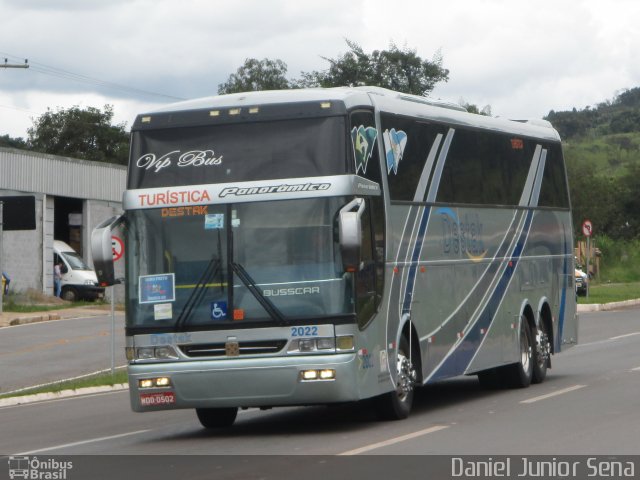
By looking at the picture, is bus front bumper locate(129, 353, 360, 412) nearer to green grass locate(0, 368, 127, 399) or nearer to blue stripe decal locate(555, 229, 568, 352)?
blue stripe decal locate(555, 229, 568, 352)

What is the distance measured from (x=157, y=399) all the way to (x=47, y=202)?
3763 centimetres

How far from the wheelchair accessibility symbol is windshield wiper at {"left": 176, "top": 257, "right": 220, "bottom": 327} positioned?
0.17 metres

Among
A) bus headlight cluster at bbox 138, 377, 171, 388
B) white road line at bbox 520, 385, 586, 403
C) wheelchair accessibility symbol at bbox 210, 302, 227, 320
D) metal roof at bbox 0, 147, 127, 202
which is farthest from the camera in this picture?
metal roof at bbox 0, 147, 127, 202

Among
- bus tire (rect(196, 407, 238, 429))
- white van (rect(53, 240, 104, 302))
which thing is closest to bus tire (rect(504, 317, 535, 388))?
bus tire (rect(196, 407, 238, 429))

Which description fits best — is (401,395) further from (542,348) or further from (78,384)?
(78,384)

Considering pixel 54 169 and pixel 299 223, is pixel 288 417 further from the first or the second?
pixel 54 169

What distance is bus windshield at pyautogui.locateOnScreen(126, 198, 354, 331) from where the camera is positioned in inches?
525

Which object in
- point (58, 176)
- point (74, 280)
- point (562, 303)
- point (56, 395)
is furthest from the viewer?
point (58, 176)

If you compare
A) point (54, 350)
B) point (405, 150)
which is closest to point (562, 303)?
point (405, 150)

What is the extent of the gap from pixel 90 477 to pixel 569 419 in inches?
216

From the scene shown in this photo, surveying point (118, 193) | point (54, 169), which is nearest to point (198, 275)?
point (54, 169)

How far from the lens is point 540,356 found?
1972 cm

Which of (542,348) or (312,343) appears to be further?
(542,348)

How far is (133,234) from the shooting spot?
1388 cm
